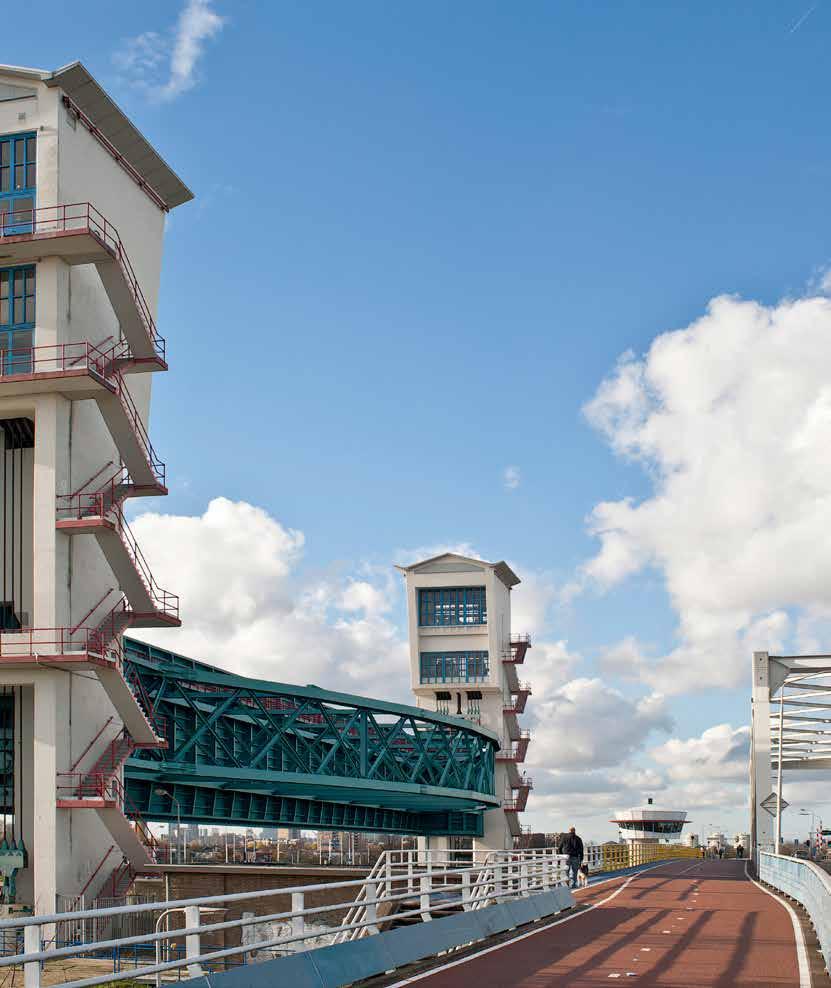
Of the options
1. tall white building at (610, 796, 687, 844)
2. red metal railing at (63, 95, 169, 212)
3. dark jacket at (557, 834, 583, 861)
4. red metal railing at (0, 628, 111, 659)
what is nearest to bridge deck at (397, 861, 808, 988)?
dark jacket at (557, 834, 583, 861)

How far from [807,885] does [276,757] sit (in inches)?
1391

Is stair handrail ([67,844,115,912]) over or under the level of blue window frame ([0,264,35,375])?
under

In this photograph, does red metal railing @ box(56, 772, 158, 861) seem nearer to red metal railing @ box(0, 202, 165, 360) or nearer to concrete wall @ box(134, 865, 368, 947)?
concrete wall @ box(134, 865, 368, 947)

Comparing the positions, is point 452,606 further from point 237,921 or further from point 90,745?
point 237,921

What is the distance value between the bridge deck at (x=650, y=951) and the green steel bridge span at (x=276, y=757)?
18573mm

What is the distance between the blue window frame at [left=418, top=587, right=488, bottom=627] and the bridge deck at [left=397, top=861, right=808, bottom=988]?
43.9 m

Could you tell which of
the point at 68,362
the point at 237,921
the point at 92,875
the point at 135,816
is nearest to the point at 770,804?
the point at 135,816

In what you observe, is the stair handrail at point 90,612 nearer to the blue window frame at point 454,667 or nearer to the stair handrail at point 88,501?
the stair handrail at point 88,501

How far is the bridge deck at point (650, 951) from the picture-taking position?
55.5 ft

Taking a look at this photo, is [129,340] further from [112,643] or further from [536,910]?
[536,910]

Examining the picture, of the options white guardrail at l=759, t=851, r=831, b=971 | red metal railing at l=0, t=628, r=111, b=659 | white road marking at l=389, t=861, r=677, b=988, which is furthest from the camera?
red metal railing at l=0, t=628, r=111, b=659

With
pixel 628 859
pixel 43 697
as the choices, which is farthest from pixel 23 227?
pixel 628 859

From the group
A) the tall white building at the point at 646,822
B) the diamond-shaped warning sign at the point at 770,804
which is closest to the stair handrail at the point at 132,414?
the diamond-shaped warning sign at the point at 770,804

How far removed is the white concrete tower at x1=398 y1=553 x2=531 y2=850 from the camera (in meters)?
77.3
